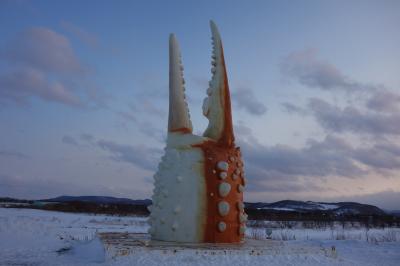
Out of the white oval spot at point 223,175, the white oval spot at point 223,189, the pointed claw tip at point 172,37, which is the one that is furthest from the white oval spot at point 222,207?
the pointed claw tip at point 172,37

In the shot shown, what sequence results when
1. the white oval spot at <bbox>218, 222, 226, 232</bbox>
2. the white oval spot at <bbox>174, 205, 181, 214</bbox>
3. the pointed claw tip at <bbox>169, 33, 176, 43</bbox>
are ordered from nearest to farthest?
the white oval spot at <bbox>174, 205, 181, 214</bbox> → the white oval spot at <bbox>218, 222, 226, 232</bbox> → the pointed claw tip at <bbox>169, 33, 176, 43</bbox>

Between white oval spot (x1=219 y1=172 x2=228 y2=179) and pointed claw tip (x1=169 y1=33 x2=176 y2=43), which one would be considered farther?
pointed claw tip (x1=169 y1=33 x2=176 y2=43)

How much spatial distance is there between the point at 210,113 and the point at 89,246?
13.1 ft

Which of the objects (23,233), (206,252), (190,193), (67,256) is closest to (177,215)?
(190,193)

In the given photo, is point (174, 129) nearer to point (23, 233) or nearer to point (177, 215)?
point (177, 215)

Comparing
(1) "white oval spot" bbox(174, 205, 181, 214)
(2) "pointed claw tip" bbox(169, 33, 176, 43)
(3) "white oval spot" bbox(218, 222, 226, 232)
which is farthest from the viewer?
(2) "pointed claw tip" bbox(169, 33, 176, 43)

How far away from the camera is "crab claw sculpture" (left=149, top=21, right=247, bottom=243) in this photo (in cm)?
933

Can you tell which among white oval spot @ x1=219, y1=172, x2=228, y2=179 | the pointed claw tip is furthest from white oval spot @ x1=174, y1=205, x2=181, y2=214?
the pointed claw tip

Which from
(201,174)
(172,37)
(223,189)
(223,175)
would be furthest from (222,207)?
(172,37)

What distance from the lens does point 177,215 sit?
9.36m

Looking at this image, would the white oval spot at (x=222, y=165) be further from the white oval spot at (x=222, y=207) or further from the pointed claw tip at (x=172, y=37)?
the pointed claw tip at (x=172, y=37)

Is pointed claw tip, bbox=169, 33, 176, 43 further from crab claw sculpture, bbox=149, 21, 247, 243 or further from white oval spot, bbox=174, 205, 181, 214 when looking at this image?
white oval spot, bbox=174, 205, 181, 214

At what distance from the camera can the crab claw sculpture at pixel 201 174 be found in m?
9.33

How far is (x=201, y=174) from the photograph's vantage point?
946 cm
